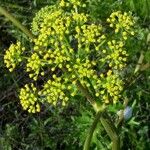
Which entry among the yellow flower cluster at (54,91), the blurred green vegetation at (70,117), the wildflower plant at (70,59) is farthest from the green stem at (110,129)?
the blurred green vegetation at (70,117)

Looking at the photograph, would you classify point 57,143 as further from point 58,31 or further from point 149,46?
point 58,31

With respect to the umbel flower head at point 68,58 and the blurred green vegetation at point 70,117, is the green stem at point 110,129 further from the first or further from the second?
the blurred green vegetation at point 70,117

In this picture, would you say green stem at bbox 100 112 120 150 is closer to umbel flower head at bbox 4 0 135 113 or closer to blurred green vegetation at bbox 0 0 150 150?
umbel flower head at bbox 4 0 135 113

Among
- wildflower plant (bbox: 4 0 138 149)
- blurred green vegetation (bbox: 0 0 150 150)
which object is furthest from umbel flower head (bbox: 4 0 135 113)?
blurred green vegetation (bbox: 0 0 150 150)

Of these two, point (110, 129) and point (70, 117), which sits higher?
point (70, 117)

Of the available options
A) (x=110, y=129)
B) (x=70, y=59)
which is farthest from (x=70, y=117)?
(x=70, y=59)

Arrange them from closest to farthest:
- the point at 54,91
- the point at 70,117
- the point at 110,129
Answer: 1. the point at 54,91
2. the point at 110,129
3. the point at 70,117

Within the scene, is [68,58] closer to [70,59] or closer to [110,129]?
[70,59]

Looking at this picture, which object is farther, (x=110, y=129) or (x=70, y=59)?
(x=110, y=129)

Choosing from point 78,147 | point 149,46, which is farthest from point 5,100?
point 149,46
